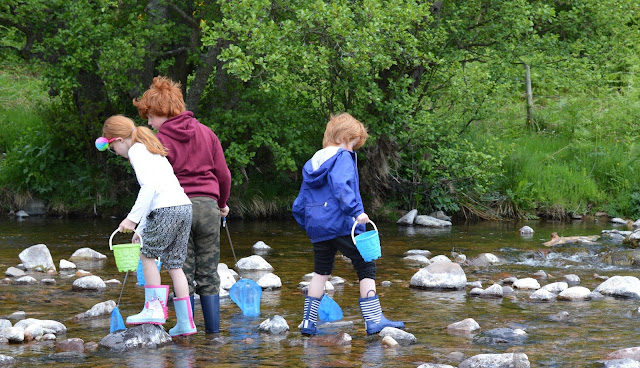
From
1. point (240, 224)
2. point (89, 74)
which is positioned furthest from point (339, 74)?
point (89, 74)

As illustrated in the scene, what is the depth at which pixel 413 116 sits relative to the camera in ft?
40.7

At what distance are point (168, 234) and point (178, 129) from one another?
0.69m

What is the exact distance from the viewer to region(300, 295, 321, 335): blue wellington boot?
5129mm

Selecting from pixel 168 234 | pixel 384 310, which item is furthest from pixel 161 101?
pixel 384 310

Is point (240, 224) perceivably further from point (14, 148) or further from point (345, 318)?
point (345, 318)

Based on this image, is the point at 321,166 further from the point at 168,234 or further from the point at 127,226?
the point at 127,226

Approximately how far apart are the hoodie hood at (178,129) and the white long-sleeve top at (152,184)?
0.26 meters

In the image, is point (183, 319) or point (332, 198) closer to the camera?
point (183, 319)

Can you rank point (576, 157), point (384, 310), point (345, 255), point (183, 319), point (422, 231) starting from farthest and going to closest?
point (576, 157) < point (422, 231) < point (384, 310) < point (345, 255) < point (183, 319)

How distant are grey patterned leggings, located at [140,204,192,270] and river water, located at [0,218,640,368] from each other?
53 cm

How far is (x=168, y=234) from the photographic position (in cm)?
482

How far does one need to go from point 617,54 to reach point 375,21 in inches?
197

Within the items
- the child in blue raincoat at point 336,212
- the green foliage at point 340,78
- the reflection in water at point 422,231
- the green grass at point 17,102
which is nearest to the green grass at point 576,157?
the green foliage at point 340,78

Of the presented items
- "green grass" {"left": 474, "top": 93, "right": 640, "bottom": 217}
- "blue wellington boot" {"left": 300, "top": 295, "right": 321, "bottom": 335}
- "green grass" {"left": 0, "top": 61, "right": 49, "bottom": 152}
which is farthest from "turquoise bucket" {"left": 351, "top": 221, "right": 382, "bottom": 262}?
"green grass" {"left": 474, "top": 93, "right": 640, "bottom": 217}
